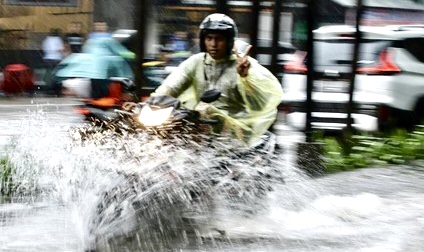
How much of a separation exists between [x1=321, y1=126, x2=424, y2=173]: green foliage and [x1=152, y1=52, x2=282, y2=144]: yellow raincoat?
2548 mm

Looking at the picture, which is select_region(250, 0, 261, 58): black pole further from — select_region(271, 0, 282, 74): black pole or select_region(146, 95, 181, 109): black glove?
select_region(146, 95, 181, 109): black glove

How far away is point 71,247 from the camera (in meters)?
7.37

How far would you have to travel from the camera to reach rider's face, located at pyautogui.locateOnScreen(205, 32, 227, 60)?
8.51 meters

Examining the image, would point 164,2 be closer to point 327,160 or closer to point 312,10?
point 312,10

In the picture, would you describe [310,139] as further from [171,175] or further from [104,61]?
[171,175]

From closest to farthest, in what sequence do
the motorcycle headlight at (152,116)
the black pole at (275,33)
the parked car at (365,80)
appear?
the motorcycle headlight at (152,116) → the black pole at (275,33) → the parked car at (365,80)

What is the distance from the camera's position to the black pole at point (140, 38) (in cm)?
1142

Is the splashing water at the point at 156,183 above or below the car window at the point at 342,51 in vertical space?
below

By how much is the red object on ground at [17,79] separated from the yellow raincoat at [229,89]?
14157mm

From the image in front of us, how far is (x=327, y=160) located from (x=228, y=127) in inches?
123

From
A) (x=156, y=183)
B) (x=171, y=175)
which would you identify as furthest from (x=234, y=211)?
(x=156, y=183)

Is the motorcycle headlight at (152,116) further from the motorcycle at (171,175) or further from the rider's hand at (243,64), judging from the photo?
the rider's hand at (243,64)

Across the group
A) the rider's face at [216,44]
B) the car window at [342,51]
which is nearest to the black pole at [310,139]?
the car window at [342,51]

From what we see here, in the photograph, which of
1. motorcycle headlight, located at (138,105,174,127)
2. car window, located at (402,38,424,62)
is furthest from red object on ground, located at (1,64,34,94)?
motorcycle headlight, located at (138,105,174,127)
